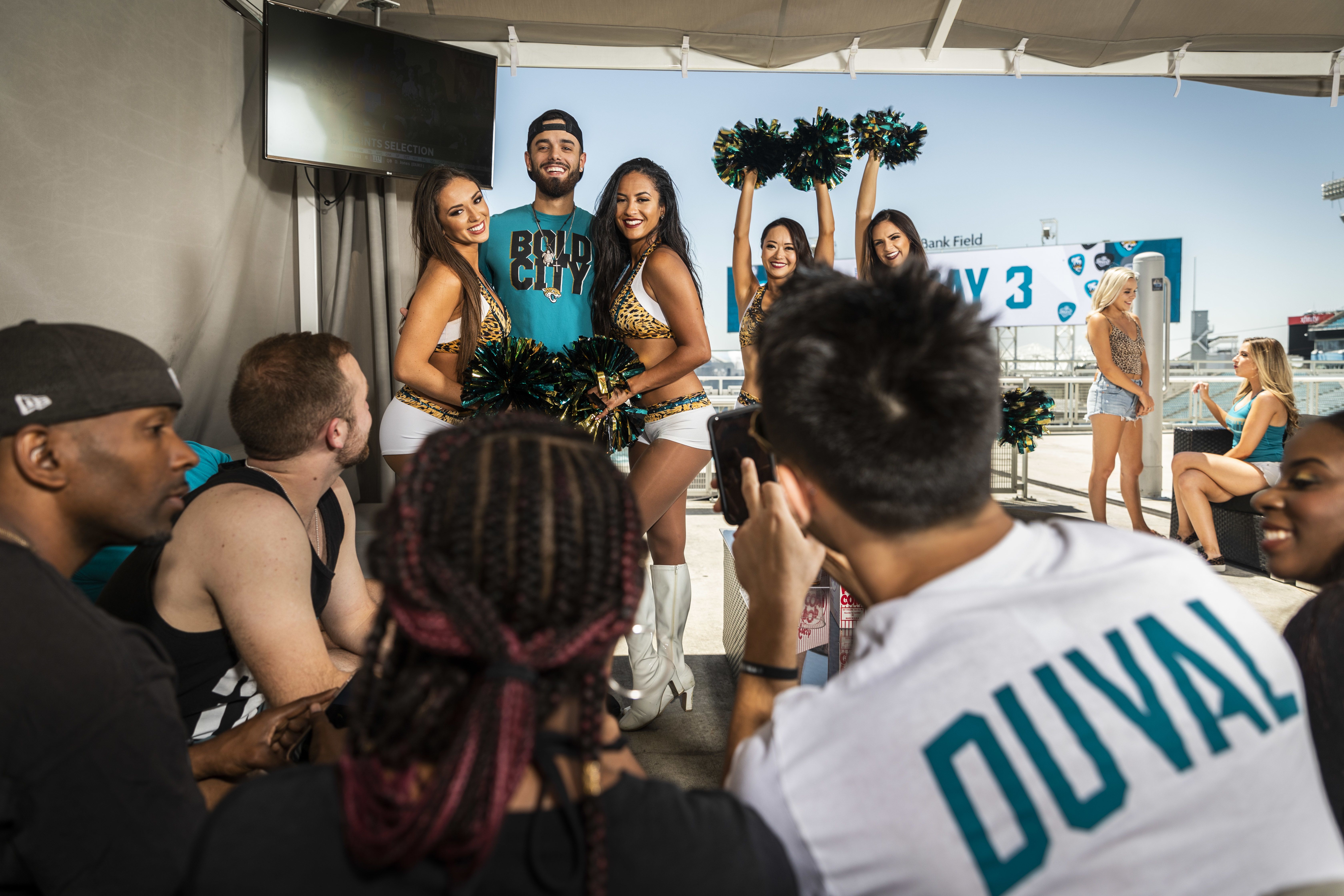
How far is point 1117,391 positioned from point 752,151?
9.61ft

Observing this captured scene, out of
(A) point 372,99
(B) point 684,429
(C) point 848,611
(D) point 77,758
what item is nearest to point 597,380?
(B) point 684,429

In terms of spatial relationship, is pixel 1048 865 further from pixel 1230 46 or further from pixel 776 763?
pixel 1230 46

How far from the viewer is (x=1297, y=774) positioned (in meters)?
0.67

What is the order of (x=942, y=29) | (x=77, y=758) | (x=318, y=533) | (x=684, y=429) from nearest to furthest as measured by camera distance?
(x=77, y=758) → (x=318, y=533) → (x=684, y=429) → (x=942, y=29)

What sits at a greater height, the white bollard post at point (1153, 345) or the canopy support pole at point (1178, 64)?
the canopy support pole at point (1178, 64)

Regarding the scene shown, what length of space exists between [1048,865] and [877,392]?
0.42 m

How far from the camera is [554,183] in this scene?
8.19 ft

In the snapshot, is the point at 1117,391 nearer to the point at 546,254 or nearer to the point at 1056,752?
the point at 546,254

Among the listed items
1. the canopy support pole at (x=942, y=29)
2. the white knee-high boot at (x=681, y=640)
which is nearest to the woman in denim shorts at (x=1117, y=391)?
the canopy support pole at (x=942, y=29)

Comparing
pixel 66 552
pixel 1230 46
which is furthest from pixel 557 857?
pixel 1230 46

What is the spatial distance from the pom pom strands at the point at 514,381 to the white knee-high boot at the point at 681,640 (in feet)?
2.35

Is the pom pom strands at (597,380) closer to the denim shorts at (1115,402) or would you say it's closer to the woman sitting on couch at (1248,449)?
the woman sitting on couch at (1248,449)

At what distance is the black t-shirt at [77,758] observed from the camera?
2.67ft

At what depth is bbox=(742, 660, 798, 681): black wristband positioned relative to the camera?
915mm
